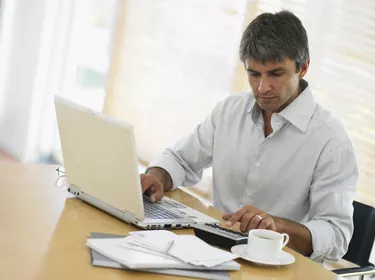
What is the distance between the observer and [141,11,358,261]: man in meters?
2.22

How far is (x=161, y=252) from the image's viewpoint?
1.65 m

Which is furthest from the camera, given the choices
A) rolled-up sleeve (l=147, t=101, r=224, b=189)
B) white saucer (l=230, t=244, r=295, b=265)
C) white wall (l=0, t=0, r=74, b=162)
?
white wall (l=0, t=0, r=74, b=162)

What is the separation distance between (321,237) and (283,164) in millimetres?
385

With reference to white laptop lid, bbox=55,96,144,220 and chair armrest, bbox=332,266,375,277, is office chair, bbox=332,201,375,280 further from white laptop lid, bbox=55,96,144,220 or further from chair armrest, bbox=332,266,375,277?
white laptop lid, bbox=55,96,144,220

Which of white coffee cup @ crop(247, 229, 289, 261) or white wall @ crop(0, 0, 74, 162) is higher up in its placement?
white coffee cup @ crop(247, 229, 289, 261)

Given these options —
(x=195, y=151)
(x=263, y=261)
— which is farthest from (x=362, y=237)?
(x=263, y=261)

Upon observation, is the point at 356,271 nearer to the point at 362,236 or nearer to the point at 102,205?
the point at 362,236

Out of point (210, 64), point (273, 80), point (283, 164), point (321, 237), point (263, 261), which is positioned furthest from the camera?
point (210, 64)

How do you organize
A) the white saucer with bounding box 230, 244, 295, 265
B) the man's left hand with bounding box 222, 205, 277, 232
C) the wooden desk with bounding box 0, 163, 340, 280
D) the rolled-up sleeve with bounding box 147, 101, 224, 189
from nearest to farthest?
the wooden desk with bounding box 0, 163, 340, 280, the white saucer with bounding box 230, 244, 295, 265, the man's left hand with bounding box 222, 205, 277, 232, the rolled-up sleeve with bounding box 147, 101, 224, 189

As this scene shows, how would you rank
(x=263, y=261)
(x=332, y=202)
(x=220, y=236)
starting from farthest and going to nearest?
(x=332, y=202), (x=220, y=236), (x=263, y=261)

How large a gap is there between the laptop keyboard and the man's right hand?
0.20 ft

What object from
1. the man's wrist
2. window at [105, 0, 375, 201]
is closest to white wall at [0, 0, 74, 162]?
window at [105, 0, 375, 201]

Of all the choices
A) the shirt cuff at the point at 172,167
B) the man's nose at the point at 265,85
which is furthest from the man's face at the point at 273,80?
the shirt cuff at the point at 172,167

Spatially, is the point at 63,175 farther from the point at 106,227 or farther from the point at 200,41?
the point at 200,41
